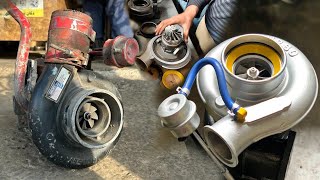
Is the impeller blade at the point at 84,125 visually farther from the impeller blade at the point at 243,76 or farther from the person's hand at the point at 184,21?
the impeller blade at the point at 243,76

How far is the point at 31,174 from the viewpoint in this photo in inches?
59.0

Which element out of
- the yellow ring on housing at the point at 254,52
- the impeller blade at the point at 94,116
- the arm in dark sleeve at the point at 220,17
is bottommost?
the impeller blade at the point at 94,116

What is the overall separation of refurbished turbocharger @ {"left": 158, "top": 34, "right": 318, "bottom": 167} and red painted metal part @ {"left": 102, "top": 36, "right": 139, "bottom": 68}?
Result: 14.0 inches

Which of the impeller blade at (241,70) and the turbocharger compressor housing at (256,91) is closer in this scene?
the turbocharger compressor housing at (256,91)

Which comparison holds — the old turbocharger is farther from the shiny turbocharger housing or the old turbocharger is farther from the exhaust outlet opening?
the exhaust outlet opening

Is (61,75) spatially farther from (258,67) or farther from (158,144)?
(258,67)

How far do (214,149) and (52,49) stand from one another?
678mm

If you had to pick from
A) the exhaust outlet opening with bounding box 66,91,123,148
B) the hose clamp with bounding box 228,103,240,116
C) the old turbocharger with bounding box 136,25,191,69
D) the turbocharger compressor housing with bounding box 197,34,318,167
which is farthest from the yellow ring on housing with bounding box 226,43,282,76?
the exhaust outlet opening with bounding box 66,91,123,148

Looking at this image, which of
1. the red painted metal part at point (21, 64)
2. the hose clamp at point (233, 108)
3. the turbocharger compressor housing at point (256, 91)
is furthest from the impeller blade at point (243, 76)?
the red painted metal part at point (21, 64)

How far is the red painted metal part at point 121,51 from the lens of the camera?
1.51 metres

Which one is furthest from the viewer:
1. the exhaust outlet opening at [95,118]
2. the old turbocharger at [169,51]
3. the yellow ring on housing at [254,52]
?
the old turbocharger at [169,51]

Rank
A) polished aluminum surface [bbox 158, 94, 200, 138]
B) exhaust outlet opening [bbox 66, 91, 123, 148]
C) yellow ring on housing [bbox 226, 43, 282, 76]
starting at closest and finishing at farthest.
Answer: polished aluminum surface [bbox 158, 94, 200, 138], yellow ring on housing [bbox 226, 43, 282, 76], exhaust outlet opening [bbox 66, 91, 123, 148]

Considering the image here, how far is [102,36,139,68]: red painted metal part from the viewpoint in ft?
4.96

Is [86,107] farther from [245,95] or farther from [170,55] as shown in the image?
[245,95]
